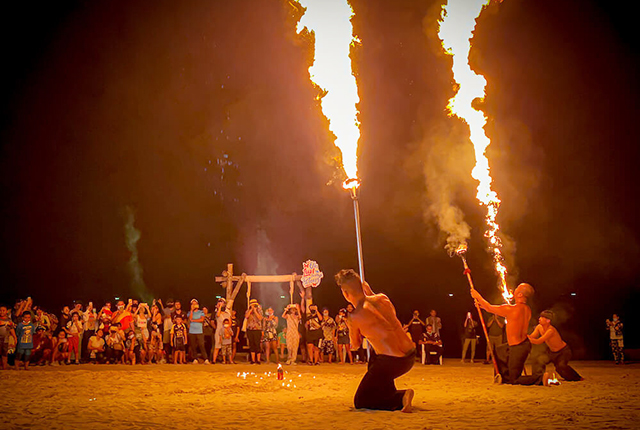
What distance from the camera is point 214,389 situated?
32.6 ft

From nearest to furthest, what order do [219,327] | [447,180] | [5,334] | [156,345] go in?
[5,334] → [156,345] → [219,327] → [447,180]

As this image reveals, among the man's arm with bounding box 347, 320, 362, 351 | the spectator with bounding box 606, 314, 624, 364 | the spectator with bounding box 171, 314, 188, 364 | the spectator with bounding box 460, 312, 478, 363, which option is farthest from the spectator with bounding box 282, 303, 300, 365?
the spectator with bounding box 606, 314, 624, 364

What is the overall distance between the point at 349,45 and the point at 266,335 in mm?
9731

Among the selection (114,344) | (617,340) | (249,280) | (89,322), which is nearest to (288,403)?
(114,344)

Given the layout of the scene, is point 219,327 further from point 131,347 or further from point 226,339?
point 131,347

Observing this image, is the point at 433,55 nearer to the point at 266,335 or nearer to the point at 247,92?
the point at 266,335

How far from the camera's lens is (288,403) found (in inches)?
317

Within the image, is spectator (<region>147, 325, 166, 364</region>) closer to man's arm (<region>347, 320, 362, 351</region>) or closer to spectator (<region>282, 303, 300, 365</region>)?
spectator (<region>282, 303, 300, 365</region>)

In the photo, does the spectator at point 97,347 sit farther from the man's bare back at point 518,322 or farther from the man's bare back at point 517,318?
the man's bare back at point 518,322

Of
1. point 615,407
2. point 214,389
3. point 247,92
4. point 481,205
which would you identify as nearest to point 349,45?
point 214,389

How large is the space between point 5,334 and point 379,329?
1236cm

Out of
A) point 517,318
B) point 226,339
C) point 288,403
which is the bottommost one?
point 288,403

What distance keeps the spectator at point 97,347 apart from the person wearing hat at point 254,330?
15.0 ft

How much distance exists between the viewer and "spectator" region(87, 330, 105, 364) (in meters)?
16.4
